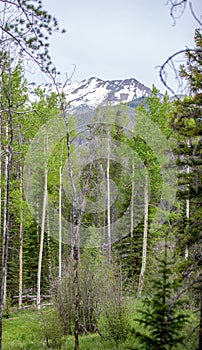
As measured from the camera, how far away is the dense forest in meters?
5.85

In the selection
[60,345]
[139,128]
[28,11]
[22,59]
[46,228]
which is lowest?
[60,345]

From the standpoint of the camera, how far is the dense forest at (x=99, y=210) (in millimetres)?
5847

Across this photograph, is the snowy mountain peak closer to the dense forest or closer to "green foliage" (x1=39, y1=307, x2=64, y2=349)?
the dense forest

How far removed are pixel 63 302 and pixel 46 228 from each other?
37.1ft

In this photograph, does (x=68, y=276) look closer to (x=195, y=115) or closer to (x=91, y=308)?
(x=91, y=308)

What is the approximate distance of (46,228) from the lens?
70.4 ft

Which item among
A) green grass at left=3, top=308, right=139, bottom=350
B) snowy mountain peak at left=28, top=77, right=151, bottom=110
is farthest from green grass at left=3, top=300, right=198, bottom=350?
snowy mountain peak at left=28, top=77, right=151, bottom=110

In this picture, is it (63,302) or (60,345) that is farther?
(63,302)

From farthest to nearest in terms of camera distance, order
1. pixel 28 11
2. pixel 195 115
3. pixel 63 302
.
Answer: pixel 63 302
pixel 28 11
pixel 195 115

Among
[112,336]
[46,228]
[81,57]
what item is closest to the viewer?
[112,336]

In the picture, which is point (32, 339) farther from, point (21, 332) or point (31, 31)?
point (31, 31)

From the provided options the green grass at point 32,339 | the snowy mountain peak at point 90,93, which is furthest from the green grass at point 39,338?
the snowy mountain peak at point 90,93

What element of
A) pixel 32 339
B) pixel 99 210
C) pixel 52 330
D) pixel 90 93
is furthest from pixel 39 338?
pixel 99 210

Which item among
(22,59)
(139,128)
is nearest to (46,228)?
(139,128)
